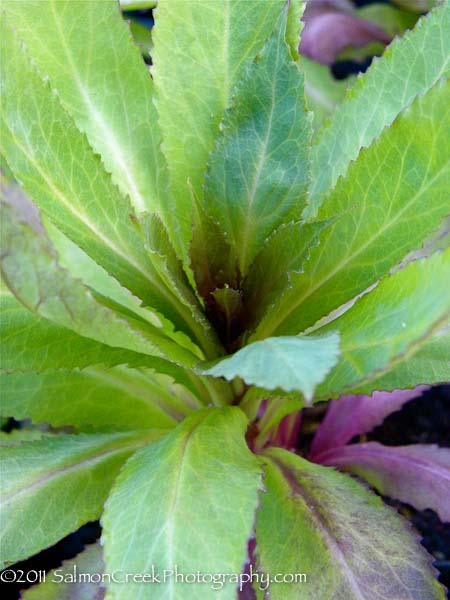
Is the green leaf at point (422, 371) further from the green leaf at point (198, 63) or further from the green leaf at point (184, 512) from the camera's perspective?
the green leaf at point (198, 63)

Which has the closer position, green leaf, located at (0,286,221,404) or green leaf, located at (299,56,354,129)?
green leaf, located at (0,286,221,404)

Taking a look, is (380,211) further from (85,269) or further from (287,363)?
(85,269)

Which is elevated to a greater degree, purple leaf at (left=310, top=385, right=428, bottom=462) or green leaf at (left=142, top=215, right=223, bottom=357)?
green leaf at (left=142, top=215, right=223, bottom=357)

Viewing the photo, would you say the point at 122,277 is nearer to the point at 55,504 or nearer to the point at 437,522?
the point at 55,504

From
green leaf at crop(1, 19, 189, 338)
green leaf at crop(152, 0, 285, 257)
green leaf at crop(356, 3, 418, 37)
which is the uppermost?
green leaf at crop(356, 3, 418, 37)

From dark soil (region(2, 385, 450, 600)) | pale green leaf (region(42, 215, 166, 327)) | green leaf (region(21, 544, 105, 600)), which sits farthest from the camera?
dark soil (region(2, 385, 450, 600))

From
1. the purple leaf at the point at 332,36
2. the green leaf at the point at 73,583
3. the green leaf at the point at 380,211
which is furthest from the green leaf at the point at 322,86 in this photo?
the green leaf at the point at 73,583

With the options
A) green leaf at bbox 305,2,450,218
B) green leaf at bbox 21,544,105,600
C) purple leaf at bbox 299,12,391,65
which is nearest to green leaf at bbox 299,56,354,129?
purple leaf at bbox 299,12,391,65

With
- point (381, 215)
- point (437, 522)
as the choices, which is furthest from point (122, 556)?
point (437, 522)

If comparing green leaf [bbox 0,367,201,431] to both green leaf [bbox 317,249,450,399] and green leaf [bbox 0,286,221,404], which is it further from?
green leaf [bbox 317,249,450,399]
